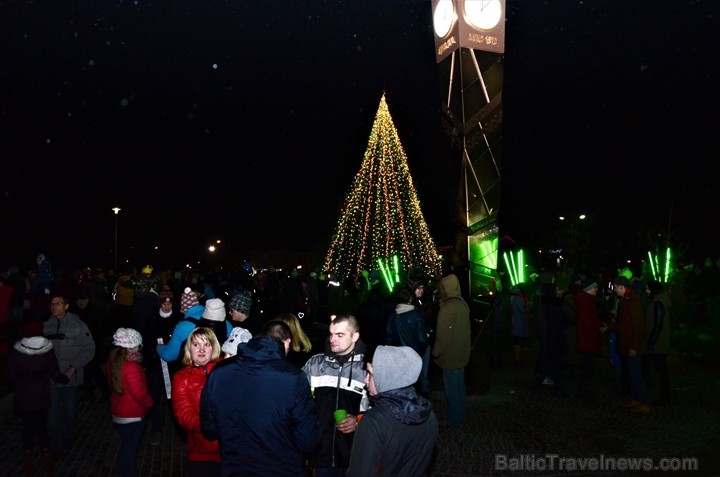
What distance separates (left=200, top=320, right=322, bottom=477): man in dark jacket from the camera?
11.5 feet

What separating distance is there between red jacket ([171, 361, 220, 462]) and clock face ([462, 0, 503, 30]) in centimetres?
721

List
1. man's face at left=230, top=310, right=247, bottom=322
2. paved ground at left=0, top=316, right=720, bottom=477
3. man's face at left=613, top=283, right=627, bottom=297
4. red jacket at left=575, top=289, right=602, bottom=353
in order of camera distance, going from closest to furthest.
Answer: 1. man's face at left=230, top=310, right=247, bottom=322
2. paved ground at left=0, top=316, right=720, bottom=477
3. red jacket at left=575, top=289, right=602, bottom=353
4. man's face at left=613, top=283, right=627, bottom=297

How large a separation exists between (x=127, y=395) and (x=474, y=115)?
6934mm

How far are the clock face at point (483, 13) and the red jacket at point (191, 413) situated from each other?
284 inches

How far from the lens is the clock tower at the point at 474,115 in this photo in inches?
380

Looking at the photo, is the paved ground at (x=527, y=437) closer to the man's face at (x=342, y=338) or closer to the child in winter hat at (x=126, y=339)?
the child in winter hat at (x=126, y=339)

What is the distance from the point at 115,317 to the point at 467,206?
6.72m

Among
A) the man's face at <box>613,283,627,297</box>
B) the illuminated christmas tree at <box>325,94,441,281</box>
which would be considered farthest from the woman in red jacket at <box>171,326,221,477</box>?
the illuminated christmas tree at <box>325,94,441,281</box>

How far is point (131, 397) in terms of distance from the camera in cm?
559

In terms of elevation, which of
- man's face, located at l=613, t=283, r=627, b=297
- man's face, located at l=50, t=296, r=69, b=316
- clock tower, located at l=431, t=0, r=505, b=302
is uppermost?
clock tower, located at l=431, t=0, r=505, b=302

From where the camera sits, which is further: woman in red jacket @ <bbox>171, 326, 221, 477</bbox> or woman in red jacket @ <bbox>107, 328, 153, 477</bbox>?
woman in red jacket @ <bbox>107, 328, 153, 477</bbox>

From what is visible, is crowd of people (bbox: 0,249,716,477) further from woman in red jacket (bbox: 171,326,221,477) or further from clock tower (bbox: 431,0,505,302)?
clock tower (bbox: 431,0,505,302)

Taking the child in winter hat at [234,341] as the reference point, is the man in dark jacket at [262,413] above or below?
below

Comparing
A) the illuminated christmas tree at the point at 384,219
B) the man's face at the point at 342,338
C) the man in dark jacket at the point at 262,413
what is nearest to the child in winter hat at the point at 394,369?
the man in dark jacket at the point at 262,413
